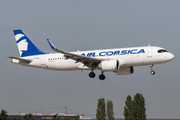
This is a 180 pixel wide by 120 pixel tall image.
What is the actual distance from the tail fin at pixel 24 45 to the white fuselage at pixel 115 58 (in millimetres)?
2349

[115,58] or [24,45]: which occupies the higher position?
[24,45]

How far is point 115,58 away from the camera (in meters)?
45.2

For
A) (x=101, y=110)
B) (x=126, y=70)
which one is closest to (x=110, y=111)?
(x=101, y=110)

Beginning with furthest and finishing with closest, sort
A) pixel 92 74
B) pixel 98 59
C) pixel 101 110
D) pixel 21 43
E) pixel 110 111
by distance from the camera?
pixel 110 111
pixel 101 110
pixel 21 43
pixel 92 74
pixel 98 59

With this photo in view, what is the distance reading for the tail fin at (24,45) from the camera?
2032 inches

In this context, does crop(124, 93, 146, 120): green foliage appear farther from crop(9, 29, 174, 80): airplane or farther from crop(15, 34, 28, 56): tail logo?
crop(15, 34, 28, 56): tail logo

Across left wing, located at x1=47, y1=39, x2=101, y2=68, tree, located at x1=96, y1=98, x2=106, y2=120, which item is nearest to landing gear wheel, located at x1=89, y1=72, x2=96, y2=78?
left wing, located at x1=47, y1=39, x2=101, y2=68

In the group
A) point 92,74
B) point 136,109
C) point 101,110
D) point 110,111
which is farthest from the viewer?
point 110,111

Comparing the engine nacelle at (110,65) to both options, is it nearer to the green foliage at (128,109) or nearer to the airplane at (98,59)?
the airplane at (98,59)

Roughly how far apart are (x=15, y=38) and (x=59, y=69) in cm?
1137

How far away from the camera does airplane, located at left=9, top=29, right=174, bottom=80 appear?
44125 millimetres

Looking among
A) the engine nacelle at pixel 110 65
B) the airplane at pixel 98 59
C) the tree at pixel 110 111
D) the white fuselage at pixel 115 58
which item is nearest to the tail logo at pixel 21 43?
the airplane at pixel 98 59

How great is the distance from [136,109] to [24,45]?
42.3 metres

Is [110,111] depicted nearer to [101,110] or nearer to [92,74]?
[101,110]
